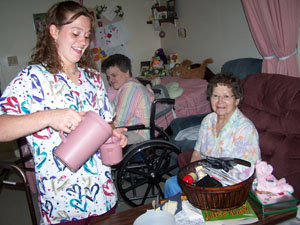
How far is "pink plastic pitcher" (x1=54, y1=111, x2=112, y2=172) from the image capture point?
2.84ft

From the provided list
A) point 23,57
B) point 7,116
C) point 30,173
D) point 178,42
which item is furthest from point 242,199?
point 23,57

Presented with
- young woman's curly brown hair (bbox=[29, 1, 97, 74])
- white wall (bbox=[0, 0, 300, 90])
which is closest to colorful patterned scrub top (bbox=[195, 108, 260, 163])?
young woman's curly brown hair (bbox=[29, 1, 97, 74])

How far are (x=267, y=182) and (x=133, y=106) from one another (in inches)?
54.6

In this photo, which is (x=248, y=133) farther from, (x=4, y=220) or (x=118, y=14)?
(x=118, y=14)

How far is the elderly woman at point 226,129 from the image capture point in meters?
1.46

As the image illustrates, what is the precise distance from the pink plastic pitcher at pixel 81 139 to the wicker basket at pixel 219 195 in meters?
0.35

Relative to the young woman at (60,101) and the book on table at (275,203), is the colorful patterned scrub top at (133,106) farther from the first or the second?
the book on table at (275,203)

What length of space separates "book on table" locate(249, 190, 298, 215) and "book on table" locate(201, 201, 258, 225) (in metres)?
0.04

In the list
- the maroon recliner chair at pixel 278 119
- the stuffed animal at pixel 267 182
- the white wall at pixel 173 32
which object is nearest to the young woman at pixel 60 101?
the stuffed animal at pixel 267 182

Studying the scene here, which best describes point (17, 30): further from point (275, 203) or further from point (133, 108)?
point (275, 203)

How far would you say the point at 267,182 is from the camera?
103 cm

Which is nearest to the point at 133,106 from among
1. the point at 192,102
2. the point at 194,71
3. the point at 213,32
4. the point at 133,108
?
the point at 133,108

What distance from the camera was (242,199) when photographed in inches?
35.2

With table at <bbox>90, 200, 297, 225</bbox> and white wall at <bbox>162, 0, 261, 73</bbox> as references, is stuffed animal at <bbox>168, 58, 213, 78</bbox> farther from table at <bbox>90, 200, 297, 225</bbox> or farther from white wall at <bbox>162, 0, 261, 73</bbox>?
table at <bbox>90, 200, 297, 225</bbox>
